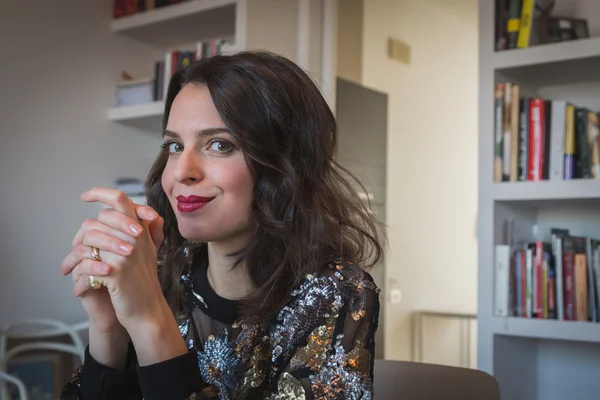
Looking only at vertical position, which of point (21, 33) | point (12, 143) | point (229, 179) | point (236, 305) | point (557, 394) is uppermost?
point (21, 33)

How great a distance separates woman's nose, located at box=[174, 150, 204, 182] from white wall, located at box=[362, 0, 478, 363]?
108 inches

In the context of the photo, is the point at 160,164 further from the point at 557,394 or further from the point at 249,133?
the point at 557,394

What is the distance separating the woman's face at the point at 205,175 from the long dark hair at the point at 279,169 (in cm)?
2

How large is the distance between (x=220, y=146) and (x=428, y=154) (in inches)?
137

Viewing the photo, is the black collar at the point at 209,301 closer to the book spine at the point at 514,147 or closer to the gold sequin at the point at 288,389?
the gold sequin at the point at 288,389

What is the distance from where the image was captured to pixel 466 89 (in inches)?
183

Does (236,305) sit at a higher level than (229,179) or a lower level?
lower

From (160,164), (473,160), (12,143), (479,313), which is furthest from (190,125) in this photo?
(473,160)

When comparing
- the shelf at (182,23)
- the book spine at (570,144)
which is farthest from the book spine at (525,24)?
the shelf at (182,23)

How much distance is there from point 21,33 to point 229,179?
2181mm

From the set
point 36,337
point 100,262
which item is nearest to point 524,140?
point 100,262

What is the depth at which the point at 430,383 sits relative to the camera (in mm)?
1109

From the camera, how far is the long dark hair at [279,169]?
101 cm

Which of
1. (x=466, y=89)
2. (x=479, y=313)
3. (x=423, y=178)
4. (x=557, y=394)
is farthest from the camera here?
(x=466, y=89)
